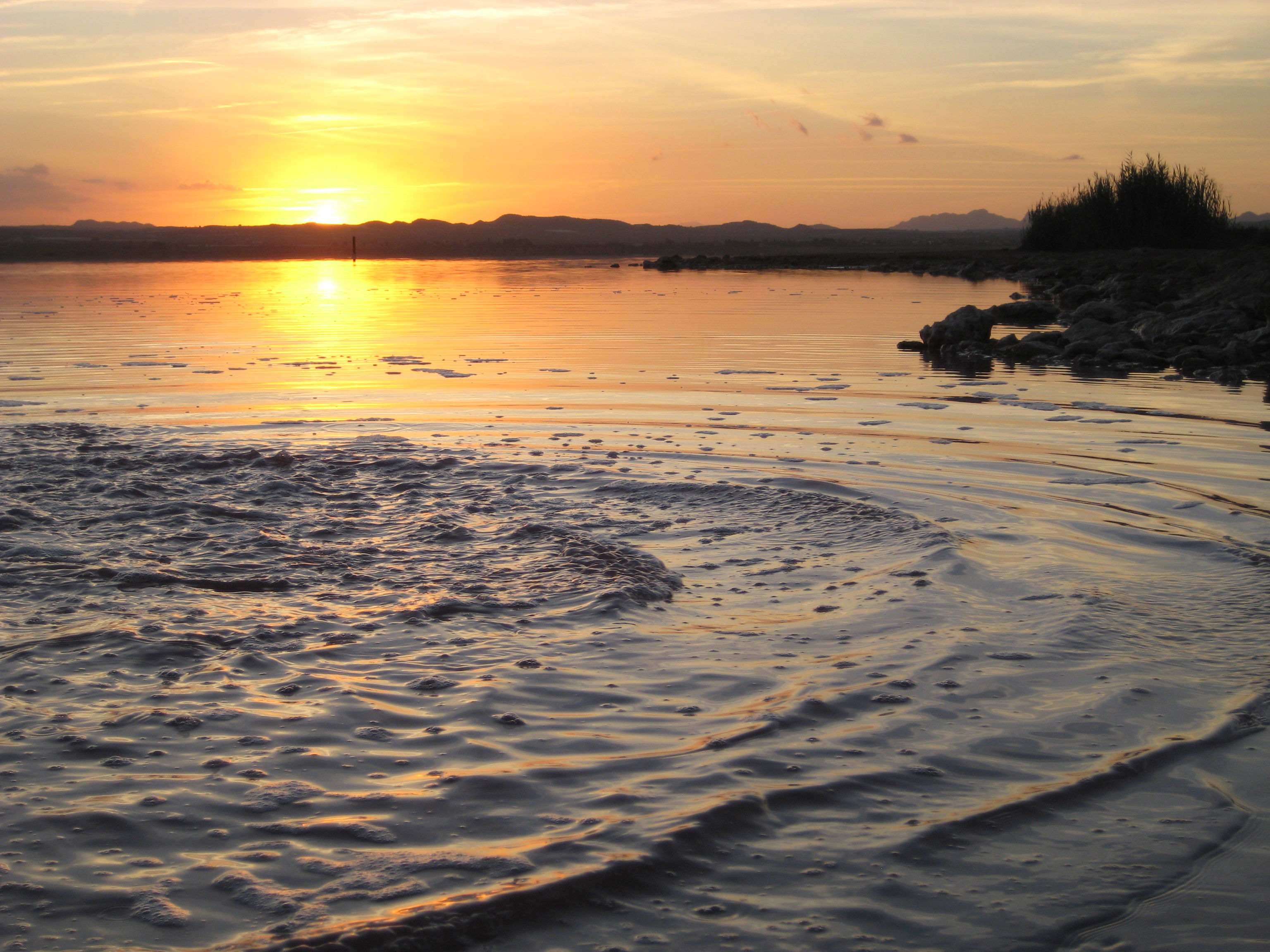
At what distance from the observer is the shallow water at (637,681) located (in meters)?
2.99

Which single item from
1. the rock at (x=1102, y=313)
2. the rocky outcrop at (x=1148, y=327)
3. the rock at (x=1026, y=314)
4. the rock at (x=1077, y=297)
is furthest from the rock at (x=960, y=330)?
the rock at (x=1077, y=297)

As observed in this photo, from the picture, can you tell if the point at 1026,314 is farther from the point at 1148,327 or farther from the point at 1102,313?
the point at 1148,327

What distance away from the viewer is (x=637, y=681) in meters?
4.48

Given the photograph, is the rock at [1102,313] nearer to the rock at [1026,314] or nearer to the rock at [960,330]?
the rock at [1026,314]

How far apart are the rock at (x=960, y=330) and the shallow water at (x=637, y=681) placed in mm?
6744

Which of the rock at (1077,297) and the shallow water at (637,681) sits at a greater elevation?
the rock at (1077,297)

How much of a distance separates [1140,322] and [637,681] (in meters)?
18.8

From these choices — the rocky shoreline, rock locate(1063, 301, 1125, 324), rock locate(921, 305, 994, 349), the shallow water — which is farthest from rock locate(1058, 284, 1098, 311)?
the shallow water

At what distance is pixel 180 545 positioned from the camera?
21.0 ft

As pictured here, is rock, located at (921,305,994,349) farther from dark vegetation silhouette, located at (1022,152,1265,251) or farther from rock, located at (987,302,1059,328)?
dark vegetation silhouette, located at (1022,152,1265,251)

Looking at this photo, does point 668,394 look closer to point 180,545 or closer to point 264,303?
point 180,545

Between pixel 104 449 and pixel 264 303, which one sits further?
pixel 264 303

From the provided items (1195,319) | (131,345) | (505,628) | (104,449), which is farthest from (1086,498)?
(131,345)

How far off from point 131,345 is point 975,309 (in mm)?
14845
